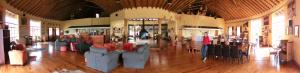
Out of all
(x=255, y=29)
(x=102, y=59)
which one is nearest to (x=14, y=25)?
(x=102, y=59)

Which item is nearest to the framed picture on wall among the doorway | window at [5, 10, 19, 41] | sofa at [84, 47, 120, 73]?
sofa at [84, 47, 120, 73]

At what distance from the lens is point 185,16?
80.8ft

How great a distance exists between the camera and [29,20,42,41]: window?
21.8 metres

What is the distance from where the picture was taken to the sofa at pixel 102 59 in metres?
6.52

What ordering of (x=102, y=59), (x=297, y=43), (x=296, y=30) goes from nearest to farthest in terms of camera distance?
(x=102, y=59) → (x=297, y=43) → (x=296, y=30)

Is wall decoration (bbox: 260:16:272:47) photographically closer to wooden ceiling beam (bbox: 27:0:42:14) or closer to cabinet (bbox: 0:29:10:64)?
cabinet (bbox: 0:29:10:64)

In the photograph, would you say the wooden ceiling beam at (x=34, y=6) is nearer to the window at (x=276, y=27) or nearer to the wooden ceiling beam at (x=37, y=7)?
the wooden ceiling beam at (x=37, y=7)

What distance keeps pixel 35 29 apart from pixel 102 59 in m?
18.8

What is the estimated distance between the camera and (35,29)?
74.7 ft

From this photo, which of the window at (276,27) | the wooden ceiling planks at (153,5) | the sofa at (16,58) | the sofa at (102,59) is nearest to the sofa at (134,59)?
the sofa at (102,59)

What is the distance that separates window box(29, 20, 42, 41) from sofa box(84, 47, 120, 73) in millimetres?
16725

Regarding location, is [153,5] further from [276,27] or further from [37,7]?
[37,7]

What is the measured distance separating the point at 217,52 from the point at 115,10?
13.0 metres

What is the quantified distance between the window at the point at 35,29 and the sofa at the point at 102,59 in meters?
16.7
